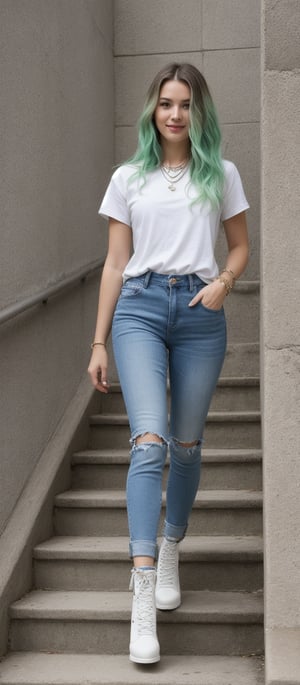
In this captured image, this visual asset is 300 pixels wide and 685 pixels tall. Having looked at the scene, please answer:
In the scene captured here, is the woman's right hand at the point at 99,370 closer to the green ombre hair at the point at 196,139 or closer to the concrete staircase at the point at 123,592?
the green ombre hair at the point at 196,139

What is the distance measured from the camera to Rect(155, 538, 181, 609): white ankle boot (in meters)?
3.87

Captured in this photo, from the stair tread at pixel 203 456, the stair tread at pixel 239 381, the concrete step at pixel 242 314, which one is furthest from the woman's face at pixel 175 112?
the concrete step at pixel 242 314

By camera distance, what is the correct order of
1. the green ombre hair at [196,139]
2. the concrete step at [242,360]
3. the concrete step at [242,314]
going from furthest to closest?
the concrete step at [242,314], the concrete step at [242,360], the green ombre hair at [196,139]

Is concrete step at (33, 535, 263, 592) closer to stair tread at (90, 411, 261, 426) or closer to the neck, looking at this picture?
stair tread at (90, 411, 261, 426)

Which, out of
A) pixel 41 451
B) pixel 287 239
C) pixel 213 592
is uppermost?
pixel 287 239

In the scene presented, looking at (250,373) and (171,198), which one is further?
(250,373)

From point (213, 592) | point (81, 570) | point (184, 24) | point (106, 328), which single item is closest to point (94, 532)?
point (81, 570)

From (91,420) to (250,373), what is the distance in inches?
42.0

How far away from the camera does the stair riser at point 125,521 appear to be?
4598 mm

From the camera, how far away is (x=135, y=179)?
3.63 metres

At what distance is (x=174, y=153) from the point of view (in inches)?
145

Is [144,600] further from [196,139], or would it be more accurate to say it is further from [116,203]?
[196,139]

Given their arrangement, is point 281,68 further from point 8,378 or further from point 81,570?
point 81,570

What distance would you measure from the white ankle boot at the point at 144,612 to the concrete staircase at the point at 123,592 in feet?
0.46
